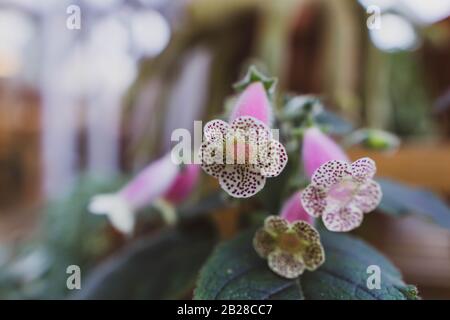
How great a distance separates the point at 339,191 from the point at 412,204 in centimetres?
11

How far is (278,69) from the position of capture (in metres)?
0.59

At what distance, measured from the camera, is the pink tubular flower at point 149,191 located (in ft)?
0.87

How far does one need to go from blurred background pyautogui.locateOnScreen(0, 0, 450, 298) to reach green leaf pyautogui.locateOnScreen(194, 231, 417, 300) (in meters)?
0.12

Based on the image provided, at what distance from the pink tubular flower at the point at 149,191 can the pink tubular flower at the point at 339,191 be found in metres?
0.09

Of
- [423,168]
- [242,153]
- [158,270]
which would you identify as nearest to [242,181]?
[242,153]

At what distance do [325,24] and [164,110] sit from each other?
261mm

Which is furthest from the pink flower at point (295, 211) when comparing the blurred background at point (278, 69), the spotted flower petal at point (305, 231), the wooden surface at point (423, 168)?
the wooden surface at point (423, 168)

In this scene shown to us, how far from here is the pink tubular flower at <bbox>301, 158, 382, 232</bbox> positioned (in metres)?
0.18

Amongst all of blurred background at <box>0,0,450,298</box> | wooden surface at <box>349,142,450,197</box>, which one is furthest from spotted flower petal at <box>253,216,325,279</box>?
wooden surface at <box>349,142,450,197</box>

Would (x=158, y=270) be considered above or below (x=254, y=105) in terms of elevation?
below

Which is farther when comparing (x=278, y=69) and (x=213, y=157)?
(x=278, y=69)

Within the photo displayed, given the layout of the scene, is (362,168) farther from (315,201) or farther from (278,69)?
(278,69)

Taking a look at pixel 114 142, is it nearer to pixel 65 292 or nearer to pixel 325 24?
pixel 325 24

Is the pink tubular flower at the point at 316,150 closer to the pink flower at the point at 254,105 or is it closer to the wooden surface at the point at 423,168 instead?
Result: the pink flower at the point at 254,105
